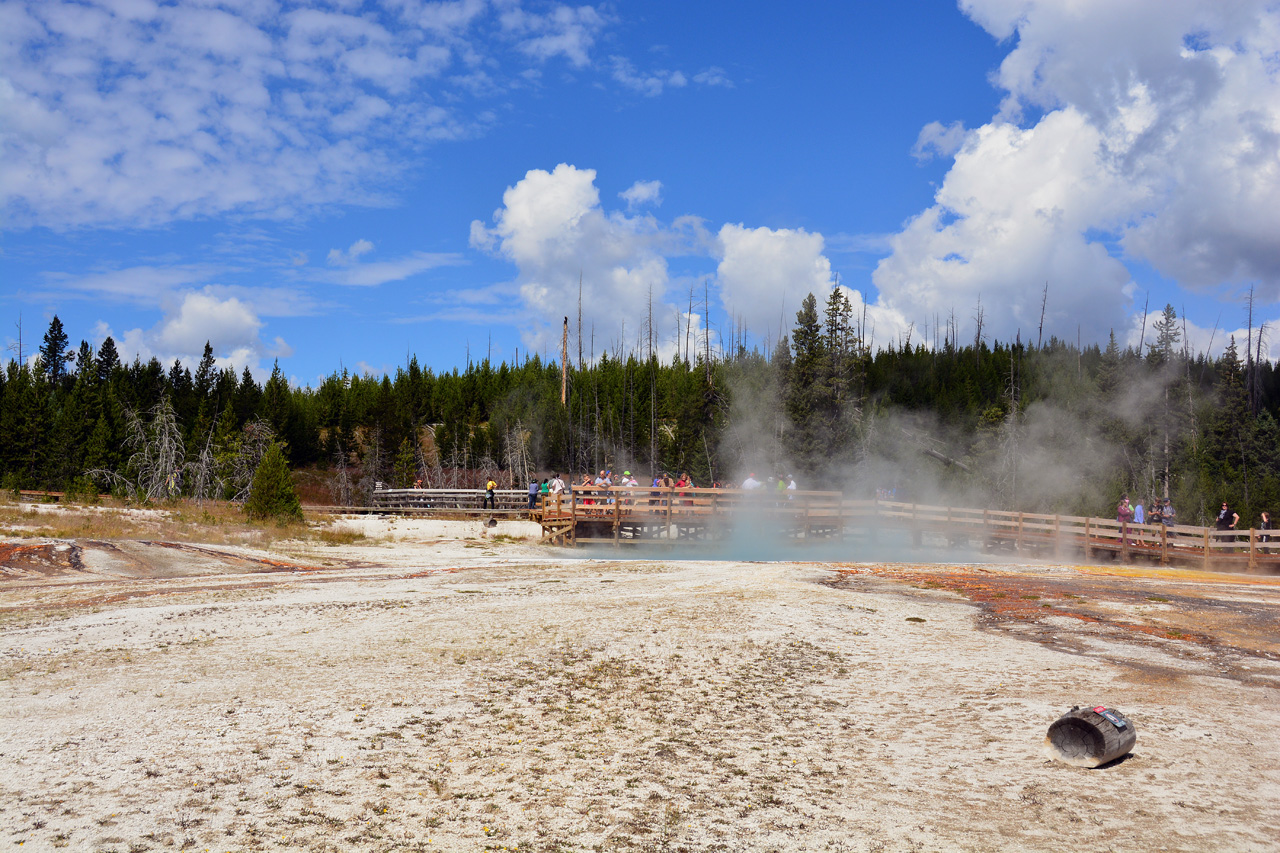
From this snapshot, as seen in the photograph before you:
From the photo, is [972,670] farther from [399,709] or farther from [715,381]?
[715,381]

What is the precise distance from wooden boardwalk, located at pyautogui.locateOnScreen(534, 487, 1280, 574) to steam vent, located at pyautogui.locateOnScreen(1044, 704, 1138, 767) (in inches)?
915

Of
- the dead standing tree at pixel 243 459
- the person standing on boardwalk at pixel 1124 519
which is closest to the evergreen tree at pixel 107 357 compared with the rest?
the dead standing tree at pixel 243 459

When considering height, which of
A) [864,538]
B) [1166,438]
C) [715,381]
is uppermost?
[715,381]

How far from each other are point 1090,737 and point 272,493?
27961mm

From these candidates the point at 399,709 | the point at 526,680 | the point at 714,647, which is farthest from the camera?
the point at 714,647

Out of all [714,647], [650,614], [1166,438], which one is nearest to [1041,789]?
[714,647]

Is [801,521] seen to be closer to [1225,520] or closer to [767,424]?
[1225,520]

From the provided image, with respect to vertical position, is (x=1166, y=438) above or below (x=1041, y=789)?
above

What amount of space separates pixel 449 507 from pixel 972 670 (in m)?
35.2

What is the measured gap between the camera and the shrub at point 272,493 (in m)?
28.5

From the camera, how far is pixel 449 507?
41.7m

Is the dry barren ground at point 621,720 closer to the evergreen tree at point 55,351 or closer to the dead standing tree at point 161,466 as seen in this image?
the dead standing tree at point 161,466

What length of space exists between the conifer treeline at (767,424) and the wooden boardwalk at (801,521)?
1759 cm

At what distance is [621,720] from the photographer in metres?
7.55
